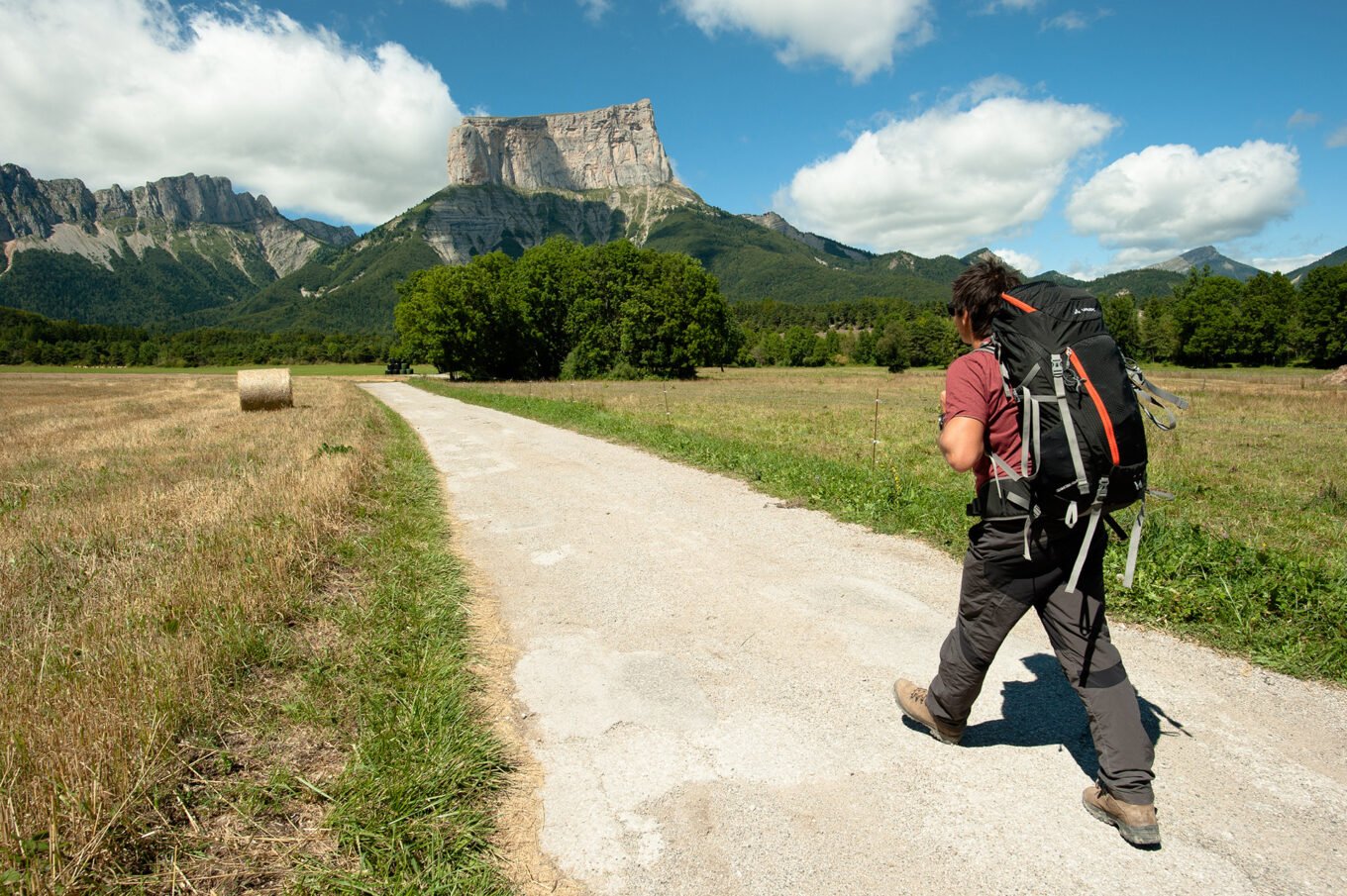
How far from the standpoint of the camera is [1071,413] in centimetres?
271

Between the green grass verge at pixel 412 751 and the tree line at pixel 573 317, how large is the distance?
56.5m

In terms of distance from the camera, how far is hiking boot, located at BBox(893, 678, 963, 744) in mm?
3393

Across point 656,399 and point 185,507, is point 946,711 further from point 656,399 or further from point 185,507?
point 656,399

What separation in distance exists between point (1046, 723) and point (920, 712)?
788mm

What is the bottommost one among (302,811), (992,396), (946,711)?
(302,811)

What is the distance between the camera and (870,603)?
538 centimetres

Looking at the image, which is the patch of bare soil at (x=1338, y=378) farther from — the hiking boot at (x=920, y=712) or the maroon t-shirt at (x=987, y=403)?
the maroon t-shirt at (x=987, y=403)

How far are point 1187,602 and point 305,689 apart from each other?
20.7ft

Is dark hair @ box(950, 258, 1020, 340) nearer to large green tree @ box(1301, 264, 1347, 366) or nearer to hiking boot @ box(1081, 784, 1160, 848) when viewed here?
hiking boot @ box(1081, 784, 1160, 848)

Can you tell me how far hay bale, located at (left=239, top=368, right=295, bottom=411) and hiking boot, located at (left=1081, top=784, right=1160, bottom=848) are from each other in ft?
97.5

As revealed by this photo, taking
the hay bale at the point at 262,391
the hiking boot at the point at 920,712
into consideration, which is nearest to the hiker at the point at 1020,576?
the hiking boot at the point at 920,712

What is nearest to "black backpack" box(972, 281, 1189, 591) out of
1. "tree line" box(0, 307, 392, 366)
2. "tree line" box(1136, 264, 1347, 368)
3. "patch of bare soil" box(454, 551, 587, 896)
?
"patch of bare soil" box(454, 551, 587, 896)

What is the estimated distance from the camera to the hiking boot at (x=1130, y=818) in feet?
8.75

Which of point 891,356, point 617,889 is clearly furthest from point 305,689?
point 891,356
